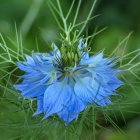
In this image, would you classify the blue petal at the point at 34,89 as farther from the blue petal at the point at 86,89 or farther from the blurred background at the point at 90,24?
the blurred background at the point at 90,24

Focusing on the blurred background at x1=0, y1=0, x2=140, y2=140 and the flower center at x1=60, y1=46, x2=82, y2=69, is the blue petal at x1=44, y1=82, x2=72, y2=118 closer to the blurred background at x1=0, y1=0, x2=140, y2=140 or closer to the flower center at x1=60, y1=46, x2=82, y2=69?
the flower center at x1=60, y1=46, x2=82, y2=69


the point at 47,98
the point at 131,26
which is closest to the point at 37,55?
the point at 47,98

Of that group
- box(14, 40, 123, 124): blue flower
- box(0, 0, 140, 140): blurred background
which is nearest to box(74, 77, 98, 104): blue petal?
box(14, 40, 123, 124): blue flower

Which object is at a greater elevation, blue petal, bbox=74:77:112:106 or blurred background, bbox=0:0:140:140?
blue petal, bbox=74:77:112:106

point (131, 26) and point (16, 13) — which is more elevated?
point (16, 13)

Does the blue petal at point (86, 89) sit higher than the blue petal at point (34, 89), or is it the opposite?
the blue petal at point (34, 89)

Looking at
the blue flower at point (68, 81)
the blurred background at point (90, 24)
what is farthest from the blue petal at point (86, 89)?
the blurred background at point (90, 24)

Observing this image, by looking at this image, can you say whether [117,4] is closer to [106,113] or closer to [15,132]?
[15,132]
